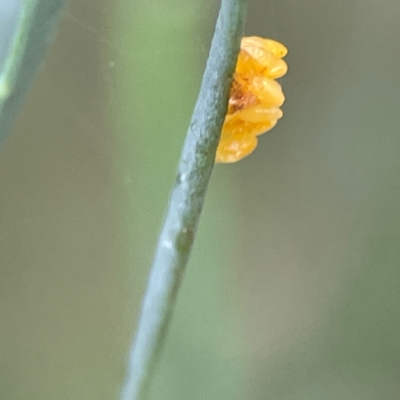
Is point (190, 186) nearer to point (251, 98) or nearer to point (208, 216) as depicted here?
point (251, 98)

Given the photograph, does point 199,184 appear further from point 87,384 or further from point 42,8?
point 87,384

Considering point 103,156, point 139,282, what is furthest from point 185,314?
point 103,156

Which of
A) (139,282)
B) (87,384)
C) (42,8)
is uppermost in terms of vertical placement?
(42,8)

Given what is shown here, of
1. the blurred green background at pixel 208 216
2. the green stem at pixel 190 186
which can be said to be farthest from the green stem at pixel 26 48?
the blurred green background at pixel 208 216

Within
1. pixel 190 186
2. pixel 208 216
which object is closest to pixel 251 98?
pixel 190 186

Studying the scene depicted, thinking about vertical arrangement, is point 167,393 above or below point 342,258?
below

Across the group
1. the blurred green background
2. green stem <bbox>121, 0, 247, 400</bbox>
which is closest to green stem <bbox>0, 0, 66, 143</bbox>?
green stem <bbox>121, 0, 247, 400</bbox>

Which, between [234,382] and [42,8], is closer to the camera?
[42,8]
